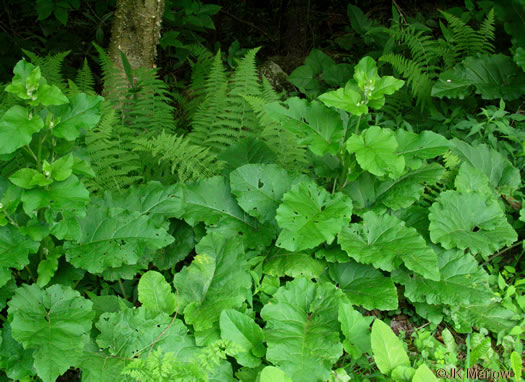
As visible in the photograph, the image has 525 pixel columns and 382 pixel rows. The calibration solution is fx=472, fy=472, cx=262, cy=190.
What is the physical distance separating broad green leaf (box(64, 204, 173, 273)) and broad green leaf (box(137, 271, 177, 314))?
0.15 metres

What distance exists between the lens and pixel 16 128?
2021 mm

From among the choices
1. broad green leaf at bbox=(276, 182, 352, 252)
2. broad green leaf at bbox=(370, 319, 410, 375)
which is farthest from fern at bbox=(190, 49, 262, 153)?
broad green leaf at bbox=(370, 319, 410, 375)

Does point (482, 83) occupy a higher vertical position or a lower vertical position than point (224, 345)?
higher

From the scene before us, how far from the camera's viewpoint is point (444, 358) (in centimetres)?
245

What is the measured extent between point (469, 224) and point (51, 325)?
2398 millimetres

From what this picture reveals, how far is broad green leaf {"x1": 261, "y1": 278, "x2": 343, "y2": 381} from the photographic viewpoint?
85.6 inches

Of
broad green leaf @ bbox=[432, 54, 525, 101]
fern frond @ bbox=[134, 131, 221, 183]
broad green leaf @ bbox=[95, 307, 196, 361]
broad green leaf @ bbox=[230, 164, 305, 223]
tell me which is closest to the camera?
broad green leaf @ bbox=[95, 307, 196, 361]

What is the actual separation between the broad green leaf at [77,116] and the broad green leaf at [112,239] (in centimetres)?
46

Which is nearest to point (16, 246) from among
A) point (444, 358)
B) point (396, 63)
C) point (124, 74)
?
point (444, 358)

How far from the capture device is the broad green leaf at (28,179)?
6.73 ft

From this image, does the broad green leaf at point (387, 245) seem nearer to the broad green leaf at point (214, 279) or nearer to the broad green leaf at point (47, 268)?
the broad green leaf at point (214, 279)

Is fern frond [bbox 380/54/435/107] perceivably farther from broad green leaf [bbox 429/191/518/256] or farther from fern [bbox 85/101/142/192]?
fern [bbox 85/101/142/192]

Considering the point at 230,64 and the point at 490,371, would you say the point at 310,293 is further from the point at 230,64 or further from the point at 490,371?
the point at 230,64

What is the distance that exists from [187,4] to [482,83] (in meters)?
3.08
